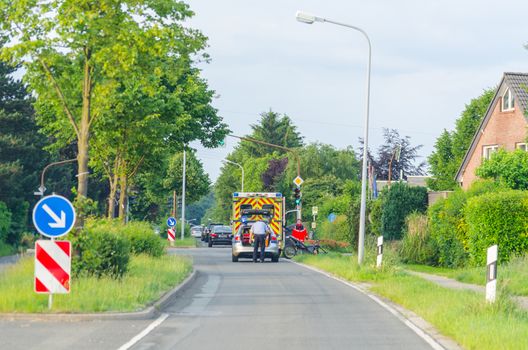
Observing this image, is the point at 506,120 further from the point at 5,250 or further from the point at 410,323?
the point at 410,323

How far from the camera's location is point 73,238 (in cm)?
1806

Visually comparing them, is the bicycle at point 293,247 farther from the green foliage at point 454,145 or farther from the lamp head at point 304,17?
the green foliage at point 454,145

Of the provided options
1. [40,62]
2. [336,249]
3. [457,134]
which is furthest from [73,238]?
[457,134]

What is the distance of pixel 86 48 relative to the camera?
64.8 ft

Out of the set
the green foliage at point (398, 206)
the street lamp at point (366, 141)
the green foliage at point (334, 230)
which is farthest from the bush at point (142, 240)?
the green foliage at point (334, 230)

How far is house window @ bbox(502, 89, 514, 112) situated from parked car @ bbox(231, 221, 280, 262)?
1561 centimetres

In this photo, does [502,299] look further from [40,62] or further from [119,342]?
[40,62]

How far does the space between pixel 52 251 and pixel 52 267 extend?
0.26 meters

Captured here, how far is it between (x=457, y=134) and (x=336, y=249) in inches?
→ 1144

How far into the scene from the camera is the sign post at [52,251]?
14.9 metres

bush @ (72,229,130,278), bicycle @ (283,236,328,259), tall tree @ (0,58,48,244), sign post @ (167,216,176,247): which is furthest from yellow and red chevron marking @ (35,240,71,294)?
tall tree @ (0,58,48,244)

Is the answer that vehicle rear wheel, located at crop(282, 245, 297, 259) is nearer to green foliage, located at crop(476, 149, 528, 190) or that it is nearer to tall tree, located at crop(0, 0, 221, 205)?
Answer: green foliage, located at crop(476, 149, 528, 190)

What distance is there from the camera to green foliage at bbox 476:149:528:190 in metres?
37.5

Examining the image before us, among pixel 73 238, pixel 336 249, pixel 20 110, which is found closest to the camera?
pixel 73 238
